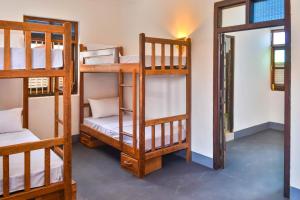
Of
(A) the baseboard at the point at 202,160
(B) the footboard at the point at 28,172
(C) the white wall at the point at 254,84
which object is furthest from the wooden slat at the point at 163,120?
(C) the white wall at the point at 254,84

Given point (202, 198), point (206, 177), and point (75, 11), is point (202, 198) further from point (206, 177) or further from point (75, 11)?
point (75, 11)

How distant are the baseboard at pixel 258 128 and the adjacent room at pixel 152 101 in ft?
0.07

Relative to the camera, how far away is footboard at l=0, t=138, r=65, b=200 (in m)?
2.15

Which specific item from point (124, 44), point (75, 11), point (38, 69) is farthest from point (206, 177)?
point (75, 11)

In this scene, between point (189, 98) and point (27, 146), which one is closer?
point (27, 146)

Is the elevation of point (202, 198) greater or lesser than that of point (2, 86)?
lesser

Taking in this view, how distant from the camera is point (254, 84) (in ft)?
18.7

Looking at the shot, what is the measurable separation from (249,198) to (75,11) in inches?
158

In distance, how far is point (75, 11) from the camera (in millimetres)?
4844

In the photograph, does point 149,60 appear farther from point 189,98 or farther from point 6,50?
point 6,50

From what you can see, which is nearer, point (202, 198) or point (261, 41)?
→ point (202, 198)

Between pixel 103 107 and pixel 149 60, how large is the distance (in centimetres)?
180

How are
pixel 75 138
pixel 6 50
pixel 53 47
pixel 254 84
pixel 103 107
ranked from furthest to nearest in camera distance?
1. pixel 254 84
2. pixel 75 138
3. pixel 103 107
4. pixel 53 47
5. pixel 6 50

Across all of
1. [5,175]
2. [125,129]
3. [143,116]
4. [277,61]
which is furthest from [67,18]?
[277,61]
